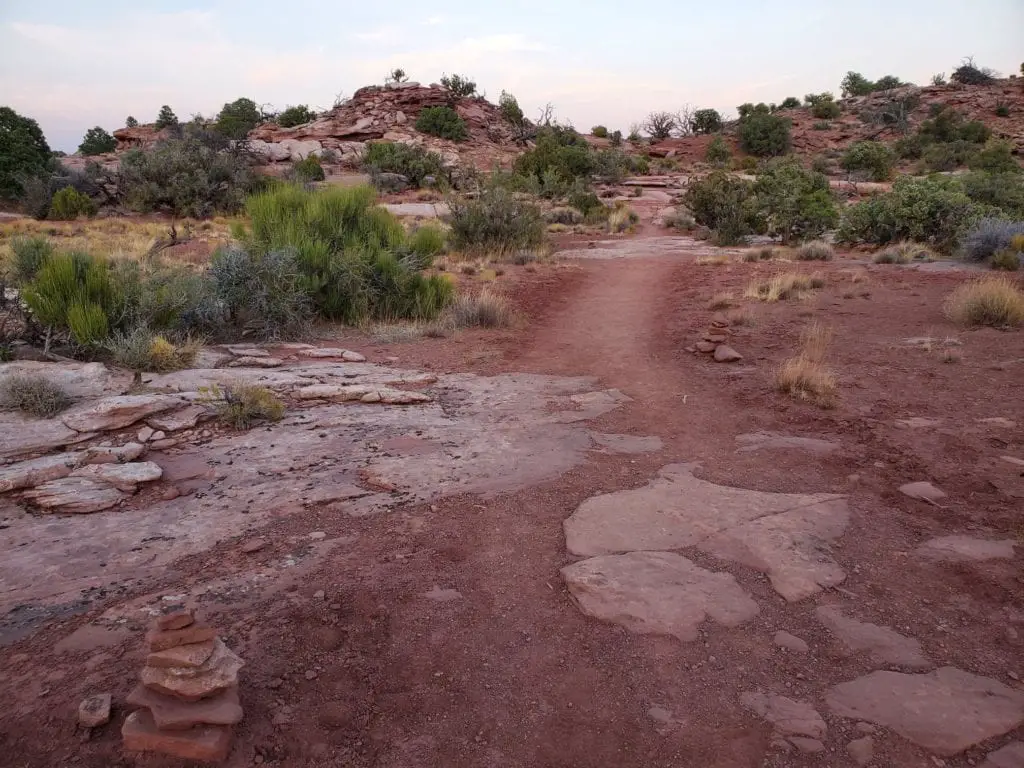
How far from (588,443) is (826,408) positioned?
7.61 feet

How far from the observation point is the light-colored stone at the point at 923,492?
4.01 meters

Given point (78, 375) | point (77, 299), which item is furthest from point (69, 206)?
point (78, 375)

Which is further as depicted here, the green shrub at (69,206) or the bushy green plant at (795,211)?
the green shrub at (69,206)

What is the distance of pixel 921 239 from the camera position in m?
15.1

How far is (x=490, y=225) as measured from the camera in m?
15.5

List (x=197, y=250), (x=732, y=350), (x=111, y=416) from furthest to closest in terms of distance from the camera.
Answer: (x=197, y=250)
(x=732, y=350)
(x=111, y=416)

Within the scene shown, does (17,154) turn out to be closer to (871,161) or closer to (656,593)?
(656,593)

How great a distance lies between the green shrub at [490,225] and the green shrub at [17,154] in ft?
52.5

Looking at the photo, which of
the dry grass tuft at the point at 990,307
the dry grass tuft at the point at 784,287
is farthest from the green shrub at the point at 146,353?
the dry grass tuft at the point at 990,307

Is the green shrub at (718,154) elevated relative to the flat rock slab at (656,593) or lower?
elevated

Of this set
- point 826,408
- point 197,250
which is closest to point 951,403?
point 826,408

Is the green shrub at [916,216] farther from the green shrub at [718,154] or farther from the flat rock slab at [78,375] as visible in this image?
the green shrub at [718,154]

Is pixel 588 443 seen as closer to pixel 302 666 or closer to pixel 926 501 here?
pixel 926 501

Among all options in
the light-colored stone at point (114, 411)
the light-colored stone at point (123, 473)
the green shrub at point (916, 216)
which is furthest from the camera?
the green shrub at point (916, 216)
